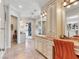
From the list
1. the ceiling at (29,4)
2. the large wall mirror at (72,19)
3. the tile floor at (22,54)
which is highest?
the ceiling at (29,4)

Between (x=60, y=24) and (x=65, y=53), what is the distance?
2257mm

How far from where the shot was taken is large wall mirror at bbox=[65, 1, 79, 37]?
3920mm

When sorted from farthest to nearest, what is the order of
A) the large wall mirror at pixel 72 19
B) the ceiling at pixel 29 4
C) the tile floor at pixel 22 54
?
the ceiling at pixel 29 4 < the tile floor at pixel 22 54 < the large wall mirror at pixel 72 19

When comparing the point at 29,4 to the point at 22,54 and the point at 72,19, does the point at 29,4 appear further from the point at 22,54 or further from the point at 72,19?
the point at 72,19

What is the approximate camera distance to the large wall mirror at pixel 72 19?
392cm

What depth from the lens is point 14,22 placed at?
11.9 metres

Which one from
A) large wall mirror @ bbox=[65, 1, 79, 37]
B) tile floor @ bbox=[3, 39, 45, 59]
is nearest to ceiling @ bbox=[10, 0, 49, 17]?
large wall mirror @ bbox=[65, 1, 79, 37]

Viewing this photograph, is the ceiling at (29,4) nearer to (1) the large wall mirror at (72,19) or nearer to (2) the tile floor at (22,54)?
(1) the large wall mirror at (72,19)

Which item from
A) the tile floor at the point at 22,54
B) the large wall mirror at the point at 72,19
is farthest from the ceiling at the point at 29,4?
the tile floor at the point at 22,54

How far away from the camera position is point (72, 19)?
4133 millimetres

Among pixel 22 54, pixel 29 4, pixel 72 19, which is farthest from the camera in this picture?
pixel 29 4

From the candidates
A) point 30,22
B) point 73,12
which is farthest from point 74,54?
point 30,22

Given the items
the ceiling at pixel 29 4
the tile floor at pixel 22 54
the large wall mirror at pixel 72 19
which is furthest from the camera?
the ceiling at pixel 29 4

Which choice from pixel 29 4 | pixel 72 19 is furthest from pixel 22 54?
pixel 29 4
